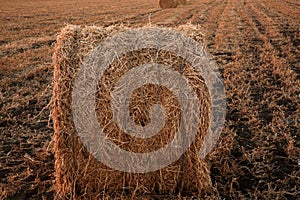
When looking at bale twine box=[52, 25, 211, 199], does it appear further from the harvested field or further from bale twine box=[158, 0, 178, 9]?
bale twine box=[158, 0, 178, 9]

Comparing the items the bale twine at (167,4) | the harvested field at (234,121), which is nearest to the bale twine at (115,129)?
the harvested field at (234,121)

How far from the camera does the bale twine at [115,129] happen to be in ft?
11.0

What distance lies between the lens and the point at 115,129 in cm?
339

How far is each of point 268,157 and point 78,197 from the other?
99.8 inches

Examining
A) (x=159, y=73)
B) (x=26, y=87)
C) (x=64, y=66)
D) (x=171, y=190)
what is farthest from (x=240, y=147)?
(x=26, y=87)

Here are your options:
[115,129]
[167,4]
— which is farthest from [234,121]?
[167,4]

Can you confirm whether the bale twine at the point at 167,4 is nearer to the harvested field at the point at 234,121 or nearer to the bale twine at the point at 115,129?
the harvested field at the point at 234,121

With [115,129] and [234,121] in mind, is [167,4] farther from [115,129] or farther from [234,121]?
[115,129]

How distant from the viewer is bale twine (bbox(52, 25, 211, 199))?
336 cm

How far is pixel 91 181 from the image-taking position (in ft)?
11.8

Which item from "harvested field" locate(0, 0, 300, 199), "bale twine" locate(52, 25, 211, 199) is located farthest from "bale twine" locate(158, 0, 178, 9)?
"bale twine" locate(52, 25, 211, 199)

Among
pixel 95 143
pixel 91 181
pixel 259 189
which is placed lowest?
pixel 259 189

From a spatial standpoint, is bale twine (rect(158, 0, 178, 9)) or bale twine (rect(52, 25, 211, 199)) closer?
bale twine (rect(52, 25, 211, 199))

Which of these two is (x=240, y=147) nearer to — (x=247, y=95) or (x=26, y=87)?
(x=247, y=95)
